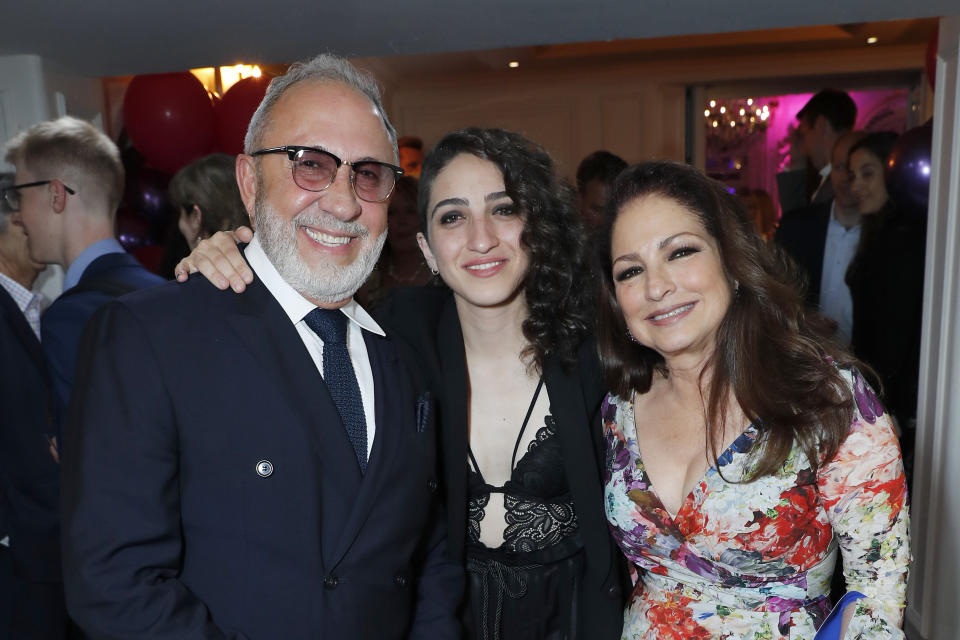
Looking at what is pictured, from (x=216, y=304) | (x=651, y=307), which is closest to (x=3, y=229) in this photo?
(x=216, y=304)

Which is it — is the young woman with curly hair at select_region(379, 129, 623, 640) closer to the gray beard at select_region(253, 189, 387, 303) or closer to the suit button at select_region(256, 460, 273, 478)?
the gray beard at select_region(253, 189, 387, 303)

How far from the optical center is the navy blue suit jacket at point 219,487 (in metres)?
1.18

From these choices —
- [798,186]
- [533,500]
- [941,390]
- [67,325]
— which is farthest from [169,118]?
[798,186]

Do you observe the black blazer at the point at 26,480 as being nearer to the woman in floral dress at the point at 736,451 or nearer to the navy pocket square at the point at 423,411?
the navy pocket square at the point at 423,411

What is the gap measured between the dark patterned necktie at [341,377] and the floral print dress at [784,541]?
2.41 ft

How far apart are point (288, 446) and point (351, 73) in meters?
0.76

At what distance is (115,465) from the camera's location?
3.86ft

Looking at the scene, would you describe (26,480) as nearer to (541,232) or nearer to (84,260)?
(84,260)

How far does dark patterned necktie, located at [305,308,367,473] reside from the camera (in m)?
1.43

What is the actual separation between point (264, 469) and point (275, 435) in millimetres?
61

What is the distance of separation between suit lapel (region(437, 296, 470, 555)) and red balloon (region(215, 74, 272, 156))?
2.20 m

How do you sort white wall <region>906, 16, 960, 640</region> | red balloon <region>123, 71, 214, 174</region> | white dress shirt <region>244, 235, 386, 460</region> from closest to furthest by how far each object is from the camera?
white dress shirt <region>244, 235, 386, 460</region>, white wall <region>906, 16, 960, 640</region>, red balloon <region>123, 71, 214, 174</region>

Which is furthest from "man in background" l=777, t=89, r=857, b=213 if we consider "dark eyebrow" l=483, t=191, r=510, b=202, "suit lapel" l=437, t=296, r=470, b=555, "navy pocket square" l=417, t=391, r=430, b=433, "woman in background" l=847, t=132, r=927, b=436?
"navy pocket square" l=417, t=391, r=430, b=433

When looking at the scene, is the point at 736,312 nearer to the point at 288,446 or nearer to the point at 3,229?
the point at 288,446
